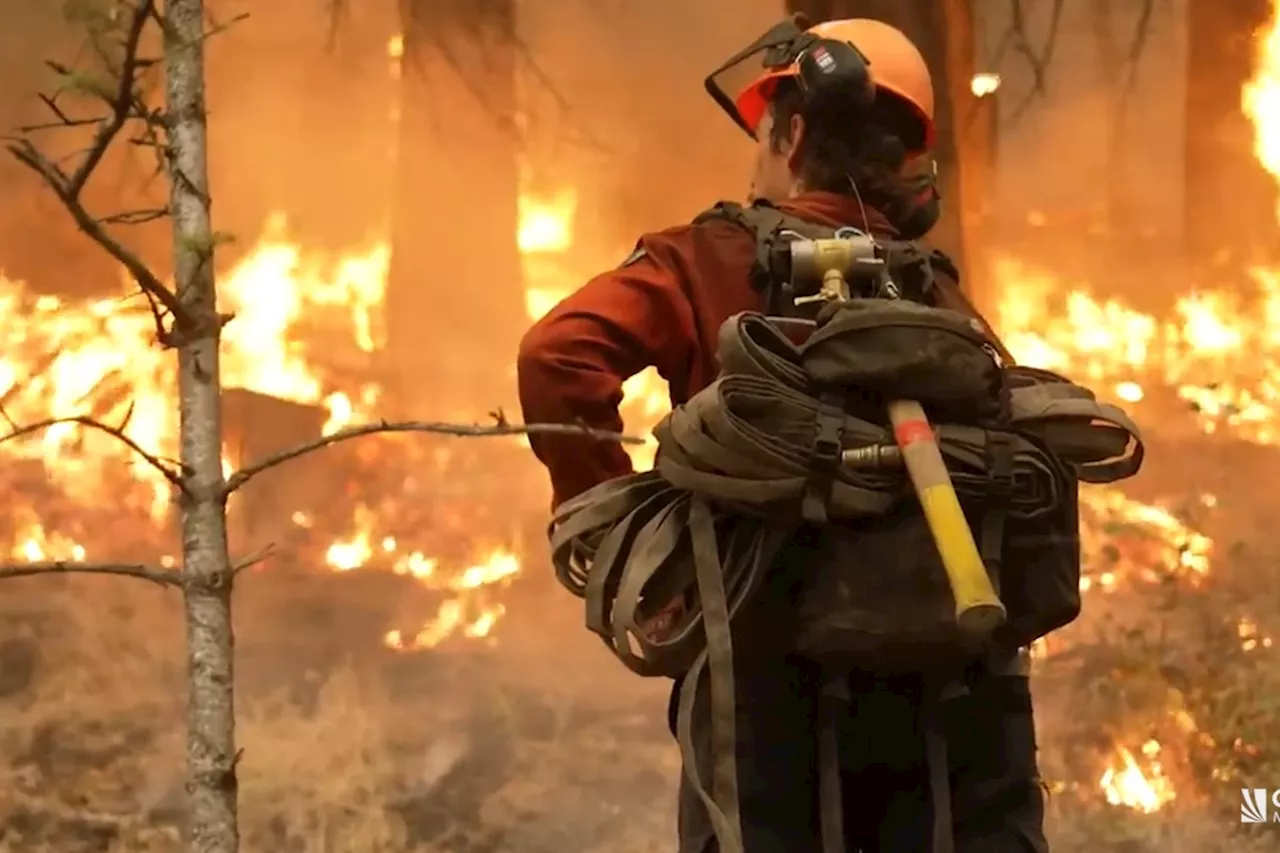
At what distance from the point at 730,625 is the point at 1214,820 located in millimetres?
1265

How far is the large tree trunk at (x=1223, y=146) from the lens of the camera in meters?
2.12

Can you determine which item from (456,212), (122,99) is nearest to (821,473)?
(122,99)

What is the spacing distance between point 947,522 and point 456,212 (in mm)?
1330

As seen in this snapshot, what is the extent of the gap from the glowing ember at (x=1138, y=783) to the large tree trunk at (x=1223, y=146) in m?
0.78

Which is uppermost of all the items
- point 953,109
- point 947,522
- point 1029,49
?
point 1029,49

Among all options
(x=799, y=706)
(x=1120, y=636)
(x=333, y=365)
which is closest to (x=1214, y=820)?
(x=1120, y=636)

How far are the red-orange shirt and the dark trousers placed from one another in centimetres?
23

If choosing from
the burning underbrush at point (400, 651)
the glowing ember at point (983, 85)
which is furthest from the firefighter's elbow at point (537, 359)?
the glowing ember at point (983, 85)

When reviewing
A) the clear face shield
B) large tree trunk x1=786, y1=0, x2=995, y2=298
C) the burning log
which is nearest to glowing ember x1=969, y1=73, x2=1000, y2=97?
large tree trunk x1=786, y1=0, x2=995, y2=298

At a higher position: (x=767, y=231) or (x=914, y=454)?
(x=767, y=231)

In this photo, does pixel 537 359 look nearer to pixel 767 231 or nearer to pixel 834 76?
pixel 767 231

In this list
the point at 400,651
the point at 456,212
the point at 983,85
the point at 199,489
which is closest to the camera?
the point at 199,489

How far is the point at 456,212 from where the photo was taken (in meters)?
2.01

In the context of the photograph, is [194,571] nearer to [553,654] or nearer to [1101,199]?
[553,654]
